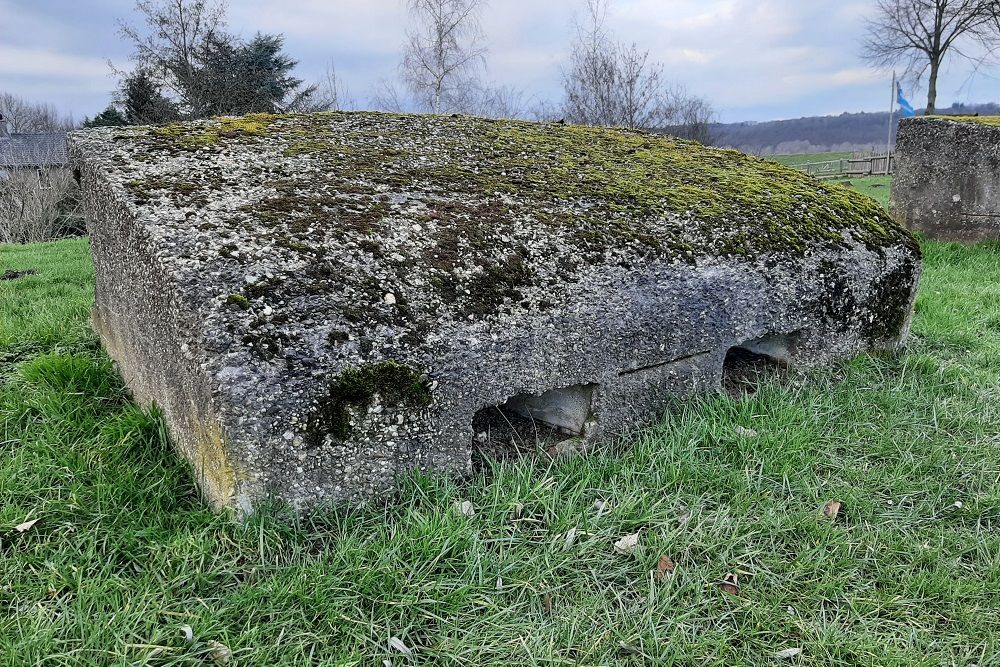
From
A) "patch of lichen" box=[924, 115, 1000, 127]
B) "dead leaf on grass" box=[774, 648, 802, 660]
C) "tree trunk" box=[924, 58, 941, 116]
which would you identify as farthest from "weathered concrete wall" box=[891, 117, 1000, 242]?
"tree trunk" box=[924, 58, 941, 116]

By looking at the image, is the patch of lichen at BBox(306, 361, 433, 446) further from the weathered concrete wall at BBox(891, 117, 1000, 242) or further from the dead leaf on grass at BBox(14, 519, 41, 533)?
the weathered concrete wall at BBox(891, 117, 1000, 242)

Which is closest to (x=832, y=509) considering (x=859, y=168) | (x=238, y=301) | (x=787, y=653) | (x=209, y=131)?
(x=787, y=653)

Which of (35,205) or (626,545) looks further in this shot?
(35,205)

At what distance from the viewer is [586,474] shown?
2.82 metres

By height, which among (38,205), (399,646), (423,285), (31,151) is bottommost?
(399,646)

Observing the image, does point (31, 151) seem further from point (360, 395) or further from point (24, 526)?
point (360, 395)

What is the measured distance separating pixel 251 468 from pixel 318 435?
0.24 metres

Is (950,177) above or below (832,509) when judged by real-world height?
above

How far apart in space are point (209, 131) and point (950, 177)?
27.9 ft

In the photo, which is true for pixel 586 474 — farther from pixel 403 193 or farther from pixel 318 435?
pixel 403 193

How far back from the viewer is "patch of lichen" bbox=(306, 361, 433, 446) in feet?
7.55

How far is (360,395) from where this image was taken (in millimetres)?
2355

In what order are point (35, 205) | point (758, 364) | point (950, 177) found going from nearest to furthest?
point (758, 364)
point (950, 177)
point (35, 205)

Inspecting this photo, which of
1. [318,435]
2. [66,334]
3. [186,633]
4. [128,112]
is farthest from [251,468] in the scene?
[128,112]
